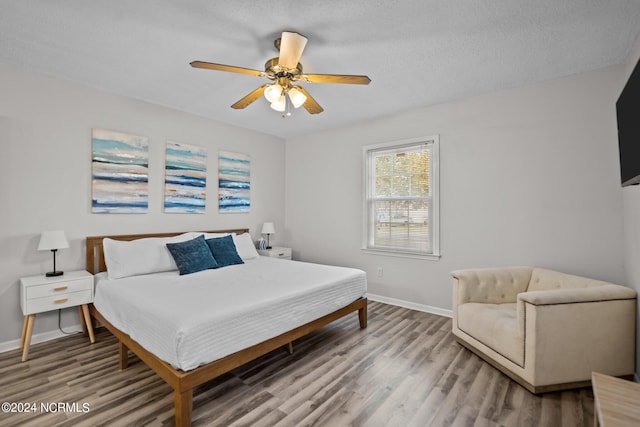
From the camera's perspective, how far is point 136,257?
3.14 metres

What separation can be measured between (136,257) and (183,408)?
1.91 metres

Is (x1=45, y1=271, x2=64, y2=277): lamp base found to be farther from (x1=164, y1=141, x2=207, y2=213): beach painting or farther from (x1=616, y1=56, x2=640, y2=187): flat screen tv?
(x1=616, y1=56, x2=640, y2=187): flat screen tv

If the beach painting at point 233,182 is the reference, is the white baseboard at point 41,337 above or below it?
below

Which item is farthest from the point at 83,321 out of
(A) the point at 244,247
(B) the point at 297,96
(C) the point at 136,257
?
(B) the point at 297,96

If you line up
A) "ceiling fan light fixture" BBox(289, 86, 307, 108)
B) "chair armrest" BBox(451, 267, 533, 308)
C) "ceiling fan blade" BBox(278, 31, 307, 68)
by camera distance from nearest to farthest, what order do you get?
"ceiling fan blade" BBox(278, 31, 307, 68) → "ceiling fan light fixture" BBox(289, 86, 307, 108) → "chair armrest" BBox(451, 267, 533, 308)

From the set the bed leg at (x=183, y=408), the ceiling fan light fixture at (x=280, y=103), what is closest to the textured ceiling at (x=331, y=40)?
the ceiling fan light fixture at (x=280, y=103)

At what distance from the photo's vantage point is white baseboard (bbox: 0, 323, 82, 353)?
109 inches

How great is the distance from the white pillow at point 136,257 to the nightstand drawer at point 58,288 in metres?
0.20

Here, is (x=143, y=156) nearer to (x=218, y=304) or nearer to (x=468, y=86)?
(x=218, y=304)

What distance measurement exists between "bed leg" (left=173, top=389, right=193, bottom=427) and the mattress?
0.14 metres

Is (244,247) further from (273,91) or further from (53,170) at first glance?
(273,91)

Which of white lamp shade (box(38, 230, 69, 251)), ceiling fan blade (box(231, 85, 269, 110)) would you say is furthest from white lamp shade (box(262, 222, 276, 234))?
white lamp shade (box(38, 230, 69, 251))

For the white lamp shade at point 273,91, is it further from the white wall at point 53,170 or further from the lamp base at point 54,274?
the lamp base at point 54,274

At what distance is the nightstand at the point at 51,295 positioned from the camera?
2.59 metres
